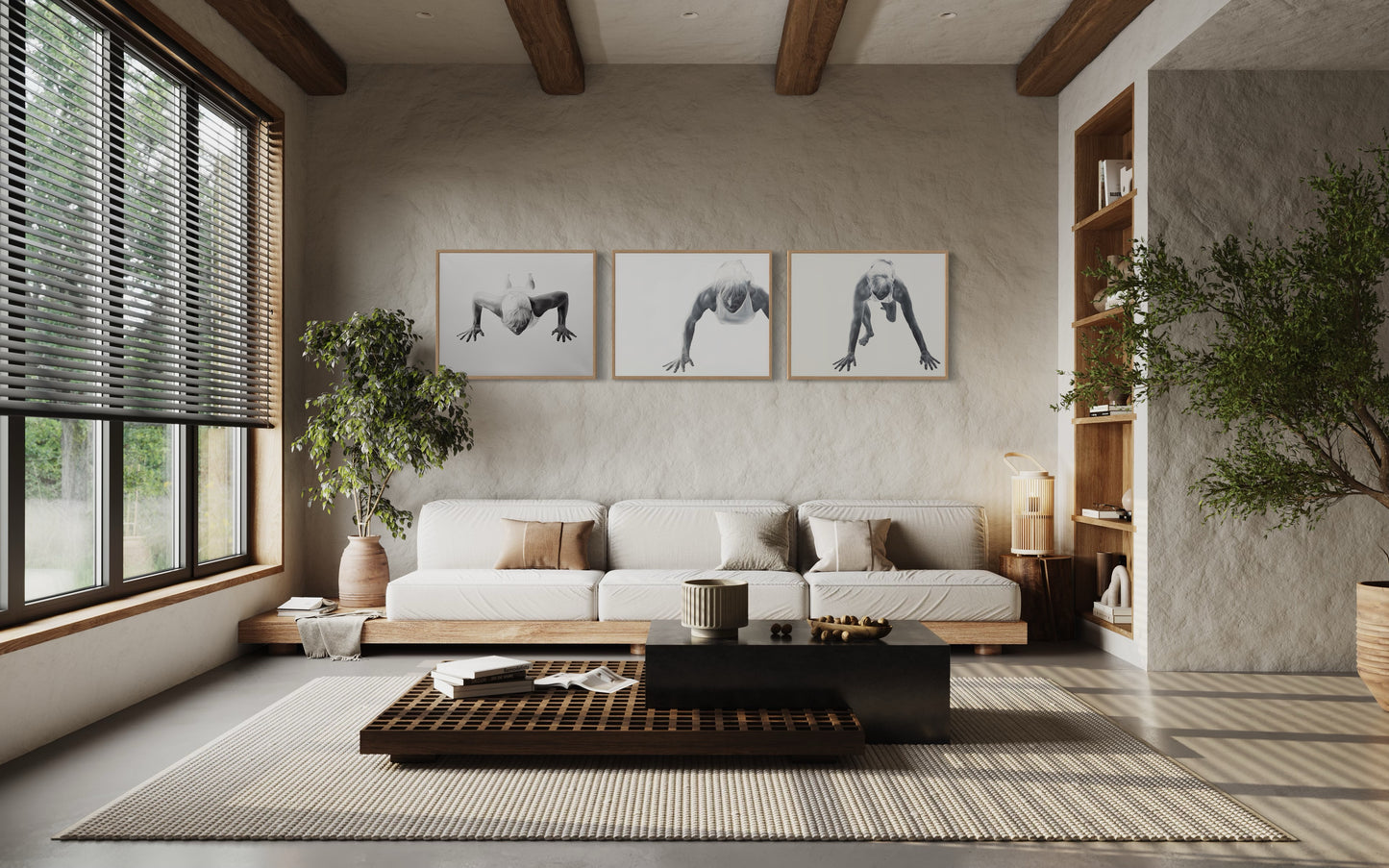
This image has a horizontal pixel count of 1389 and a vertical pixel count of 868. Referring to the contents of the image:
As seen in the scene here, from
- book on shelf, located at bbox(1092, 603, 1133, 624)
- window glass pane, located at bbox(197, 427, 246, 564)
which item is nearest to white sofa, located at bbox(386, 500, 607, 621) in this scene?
window glass pane, located at bbox(197, 427, 246, 564)

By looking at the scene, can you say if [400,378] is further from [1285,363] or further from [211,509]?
[1285,363]

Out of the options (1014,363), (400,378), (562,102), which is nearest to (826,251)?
(1014,363)

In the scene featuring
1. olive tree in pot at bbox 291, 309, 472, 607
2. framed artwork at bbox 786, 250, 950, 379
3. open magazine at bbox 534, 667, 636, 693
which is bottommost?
open magazine at bbox 534, 667, 636, 693

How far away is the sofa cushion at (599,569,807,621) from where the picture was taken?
16.7 ft

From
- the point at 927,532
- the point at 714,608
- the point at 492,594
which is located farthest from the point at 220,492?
the point at 927,532

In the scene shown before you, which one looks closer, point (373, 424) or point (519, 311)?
point (373, 424)

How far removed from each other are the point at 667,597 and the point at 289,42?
361 cm

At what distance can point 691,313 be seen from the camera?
6.02 m

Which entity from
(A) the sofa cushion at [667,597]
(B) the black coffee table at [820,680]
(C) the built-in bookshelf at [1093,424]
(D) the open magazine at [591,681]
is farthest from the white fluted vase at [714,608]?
(C) the built-in bookshelf at [1093,424]

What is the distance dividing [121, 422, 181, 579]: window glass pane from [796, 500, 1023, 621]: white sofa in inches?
125

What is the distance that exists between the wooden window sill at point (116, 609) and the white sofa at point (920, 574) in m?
2.99

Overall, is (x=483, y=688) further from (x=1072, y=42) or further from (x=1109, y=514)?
(x=1072, y=42)

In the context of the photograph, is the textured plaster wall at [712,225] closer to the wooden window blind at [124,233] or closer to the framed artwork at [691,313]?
the framed artwork at [691,313]

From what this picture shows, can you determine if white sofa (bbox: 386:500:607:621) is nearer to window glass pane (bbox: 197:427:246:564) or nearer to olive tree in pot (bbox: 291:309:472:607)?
olive tree in pot (bbox: 291:309:472:607)
